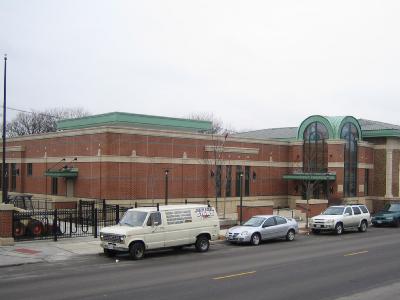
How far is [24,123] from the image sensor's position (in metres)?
91.8

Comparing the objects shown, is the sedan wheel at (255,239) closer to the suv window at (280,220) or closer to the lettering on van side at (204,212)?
the suv window at (280,220)

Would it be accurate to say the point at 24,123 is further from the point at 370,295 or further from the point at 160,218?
the point at 370,295

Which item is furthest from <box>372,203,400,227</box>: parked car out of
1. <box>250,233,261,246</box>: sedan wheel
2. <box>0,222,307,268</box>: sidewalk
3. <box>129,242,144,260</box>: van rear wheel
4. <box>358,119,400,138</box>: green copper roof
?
<box>129,242,144,260</box>: van rear wheel

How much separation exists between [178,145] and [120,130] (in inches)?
214

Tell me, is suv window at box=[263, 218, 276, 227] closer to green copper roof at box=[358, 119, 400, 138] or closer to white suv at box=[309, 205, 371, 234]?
white suv at box=[309, 205, 371, 234]

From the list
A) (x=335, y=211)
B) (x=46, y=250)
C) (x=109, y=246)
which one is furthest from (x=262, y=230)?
(x=46, y=250)

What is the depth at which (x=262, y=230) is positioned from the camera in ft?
82.5

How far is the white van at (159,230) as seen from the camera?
65.4ft

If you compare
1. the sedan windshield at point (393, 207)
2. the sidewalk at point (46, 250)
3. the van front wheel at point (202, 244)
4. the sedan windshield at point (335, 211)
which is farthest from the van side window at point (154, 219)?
the sedan windshield at point (393, 207)

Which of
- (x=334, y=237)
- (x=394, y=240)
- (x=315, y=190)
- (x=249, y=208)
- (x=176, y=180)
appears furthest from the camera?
(x=315, y=190)

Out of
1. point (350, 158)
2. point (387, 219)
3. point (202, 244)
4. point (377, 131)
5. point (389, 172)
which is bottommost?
point (387, 219)

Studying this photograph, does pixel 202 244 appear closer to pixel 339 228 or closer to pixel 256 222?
pixel 256 222

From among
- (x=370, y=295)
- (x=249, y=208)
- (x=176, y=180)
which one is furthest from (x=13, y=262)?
(x=176, y=180)

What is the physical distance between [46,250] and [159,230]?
16.4 feet
